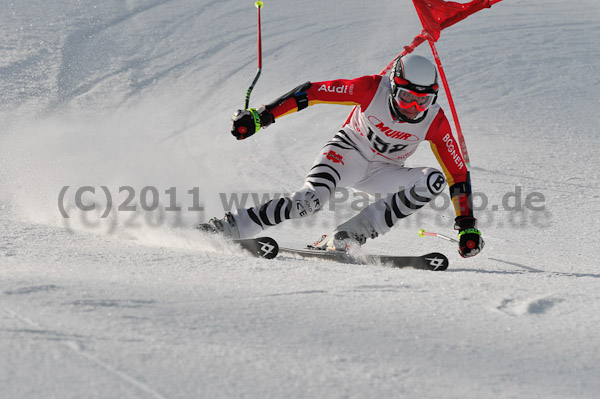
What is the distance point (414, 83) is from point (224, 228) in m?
1.43

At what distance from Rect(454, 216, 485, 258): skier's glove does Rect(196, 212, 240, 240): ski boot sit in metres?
1.34

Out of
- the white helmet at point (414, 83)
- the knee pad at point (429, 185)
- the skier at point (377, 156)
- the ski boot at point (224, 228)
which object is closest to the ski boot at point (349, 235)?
the skier at point (377, 156)

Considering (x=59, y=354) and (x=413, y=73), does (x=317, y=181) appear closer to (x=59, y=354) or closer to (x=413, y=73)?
(x=413, y=73)

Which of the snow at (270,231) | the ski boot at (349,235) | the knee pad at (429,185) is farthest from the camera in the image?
the ski boot at (349,235)

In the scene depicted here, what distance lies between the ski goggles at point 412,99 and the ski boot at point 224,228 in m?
1.25

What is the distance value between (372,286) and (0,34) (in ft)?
33.9

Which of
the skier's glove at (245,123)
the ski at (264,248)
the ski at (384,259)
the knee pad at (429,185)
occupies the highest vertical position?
the skier's glove at (245,123)

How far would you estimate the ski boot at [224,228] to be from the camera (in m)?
4.12

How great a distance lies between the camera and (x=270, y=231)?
17.4 ft

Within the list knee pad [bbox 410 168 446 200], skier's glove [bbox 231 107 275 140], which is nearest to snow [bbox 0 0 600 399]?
knee pad [bbox 410 168 446 200]

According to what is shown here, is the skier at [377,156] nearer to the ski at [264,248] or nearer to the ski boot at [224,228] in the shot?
the ski boot at [224,228]

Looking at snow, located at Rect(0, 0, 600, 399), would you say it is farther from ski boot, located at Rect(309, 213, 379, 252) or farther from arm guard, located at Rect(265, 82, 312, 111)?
arm guard, located at Rect(265, 82, 312, 111)

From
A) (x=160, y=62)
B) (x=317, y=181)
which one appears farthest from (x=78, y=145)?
(x=317, y=181)

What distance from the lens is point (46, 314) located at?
2.01m
